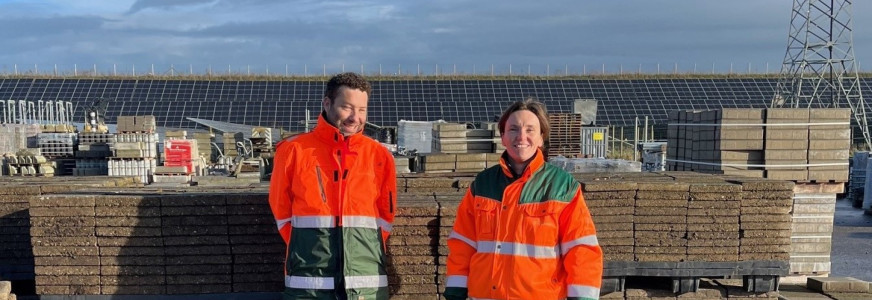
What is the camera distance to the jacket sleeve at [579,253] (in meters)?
3.37

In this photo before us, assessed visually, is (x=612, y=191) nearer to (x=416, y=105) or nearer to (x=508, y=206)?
(x=508, y=206)

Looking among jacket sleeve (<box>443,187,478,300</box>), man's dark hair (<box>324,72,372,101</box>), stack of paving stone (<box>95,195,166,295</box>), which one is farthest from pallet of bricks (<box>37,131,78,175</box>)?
jacket sleeve (<box>443,187,478,300</box>)

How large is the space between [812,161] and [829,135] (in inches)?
16.8

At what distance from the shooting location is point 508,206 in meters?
3.47

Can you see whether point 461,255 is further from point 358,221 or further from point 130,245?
point 130,245

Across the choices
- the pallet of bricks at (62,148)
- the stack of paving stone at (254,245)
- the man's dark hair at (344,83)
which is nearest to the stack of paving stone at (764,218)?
the man's dark hair at (344,83)

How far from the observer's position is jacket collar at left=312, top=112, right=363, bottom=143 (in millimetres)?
3906

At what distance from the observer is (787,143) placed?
8539mm

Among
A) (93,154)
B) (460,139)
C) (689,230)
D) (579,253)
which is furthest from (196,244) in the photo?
(93,154)

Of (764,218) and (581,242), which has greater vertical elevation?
(581,242)

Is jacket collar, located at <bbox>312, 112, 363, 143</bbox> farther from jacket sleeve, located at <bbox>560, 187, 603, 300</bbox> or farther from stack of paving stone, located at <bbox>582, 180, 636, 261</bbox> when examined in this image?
stack of paving stone, located at <bbox>582, 180, 636, 261</bbox>

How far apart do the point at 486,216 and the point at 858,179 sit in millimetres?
21542

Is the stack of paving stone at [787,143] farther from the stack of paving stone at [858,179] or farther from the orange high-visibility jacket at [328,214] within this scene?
the stack of paving stone at [858,179]

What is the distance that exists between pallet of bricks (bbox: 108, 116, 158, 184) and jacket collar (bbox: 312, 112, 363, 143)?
1211 cm
